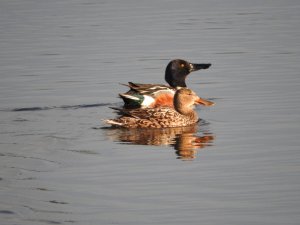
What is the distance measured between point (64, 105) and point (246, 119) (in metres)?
3.33

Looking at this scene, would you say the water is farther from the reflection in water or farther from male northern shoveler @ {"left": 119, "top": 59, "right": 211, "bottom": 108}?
male northern shoveler @ {"left": 119, "top": 59, "right": 211, "bottom": 108}

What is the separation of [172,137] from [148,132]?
1.68ft

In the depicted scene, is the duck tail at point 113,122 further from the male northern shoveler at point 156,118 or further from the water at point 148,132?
the water at point 148,132

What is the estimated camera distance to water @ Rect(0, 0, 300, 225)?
9.59 meters

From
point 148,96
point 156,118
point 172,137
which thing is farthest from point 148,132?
point 148,96

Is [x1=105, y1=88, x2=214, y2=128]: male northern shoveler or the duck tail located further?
[x1=105, y1=88, x2=214, y2=128]: male northern shoveler

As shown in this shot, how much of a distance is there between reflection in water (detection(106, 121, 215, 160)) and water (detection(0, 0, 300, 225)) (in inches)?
1.1

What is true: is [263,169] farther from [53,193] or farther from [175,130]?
[175,130]

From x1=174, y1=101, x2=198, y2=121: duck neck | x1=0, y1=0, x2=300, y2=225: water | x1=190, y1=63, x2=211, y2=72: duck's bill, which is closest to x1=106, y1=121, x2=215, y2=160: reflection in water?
x1=0, y1=0, x2=300, y2=225: water

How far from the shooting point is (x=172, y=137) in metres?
13.5

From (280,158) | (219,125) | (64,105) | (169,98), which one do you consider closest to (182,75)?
(169,98)

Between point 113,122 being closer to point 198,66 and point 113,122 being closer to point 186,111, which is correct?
point 186,111

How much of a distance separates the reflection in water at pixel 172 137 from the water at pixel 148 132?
0.03m

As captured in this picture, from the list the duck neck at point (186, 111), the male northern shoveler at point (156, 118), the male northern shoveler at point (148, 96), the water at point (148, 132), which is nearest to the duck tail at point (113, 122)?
the male northern shoveler at point (156, 118)
